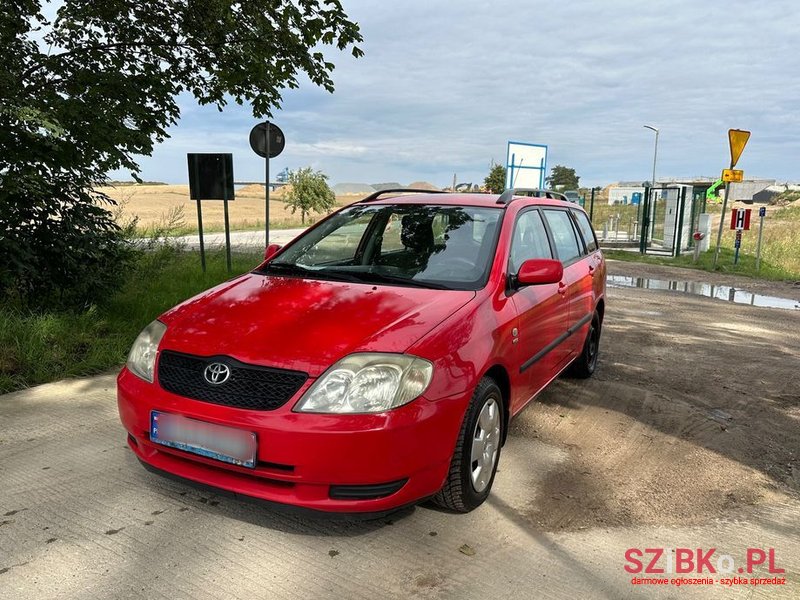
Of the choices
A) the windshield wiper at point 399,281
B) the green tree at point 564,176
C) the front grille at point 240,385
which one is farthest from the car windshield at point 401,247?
the green tree at point 564,176

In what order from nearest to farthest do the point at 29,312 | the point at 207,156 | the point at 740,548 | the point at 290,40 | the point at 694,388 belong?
the point at 740,548
the point at 694,388
the point at 29,312
the point at 290,40
the point at 207,156

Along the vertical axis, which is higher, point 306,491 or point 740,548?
point 306,491

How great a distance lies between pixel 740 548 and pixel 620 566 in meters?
0.66

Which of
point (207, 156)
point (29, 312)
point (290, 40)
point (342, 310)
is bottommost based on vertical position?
point (29, 312)

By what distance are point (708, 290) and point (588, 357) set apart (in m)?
8.60

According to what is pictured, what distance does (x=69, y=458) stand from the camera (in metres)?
3.57

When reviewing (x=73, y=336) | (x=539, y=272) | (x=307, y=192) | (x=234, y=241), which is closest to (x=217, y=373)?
(x=539, y=272)

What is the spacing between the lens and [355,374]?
2.55 meters

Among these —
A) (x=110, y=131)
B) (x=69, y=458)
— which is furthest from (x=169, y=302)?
(x=69, y=458)

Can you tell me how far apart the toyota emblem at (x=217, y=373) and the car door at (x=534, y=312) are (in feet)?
5.29

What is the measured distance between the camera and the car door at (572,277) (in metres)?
4.58

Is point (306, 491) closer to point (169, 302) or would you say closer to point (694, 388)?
point (694, 388)

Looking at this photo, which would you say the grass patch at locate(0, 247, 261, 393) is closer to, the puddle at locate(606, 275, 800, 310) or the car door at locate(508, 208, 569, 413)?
the car door at locate(508, 208, 569, 413)

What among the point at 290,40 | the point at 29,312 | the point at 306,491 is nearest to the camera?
the point at 306,491
